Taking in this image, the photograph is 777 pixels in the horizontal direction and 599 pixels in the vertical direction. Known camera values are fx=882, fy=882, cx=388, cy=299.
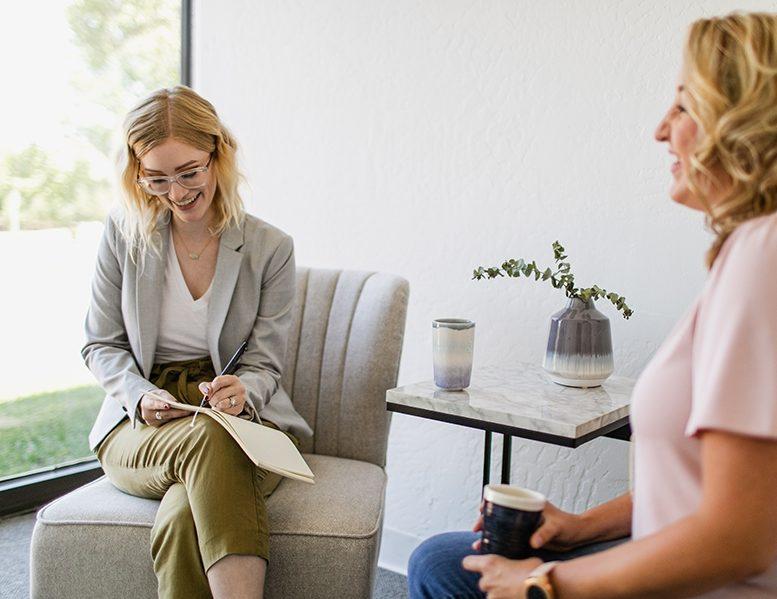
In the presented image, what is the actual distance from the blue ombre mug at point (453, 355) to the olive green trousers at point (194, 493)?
1.23 ft

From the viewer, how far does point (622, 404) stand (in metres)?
1.65

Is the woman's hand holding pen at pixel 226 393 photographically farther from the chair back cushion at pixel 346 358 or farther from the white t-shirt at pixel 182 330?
the chair back cushion at pixel 346 358

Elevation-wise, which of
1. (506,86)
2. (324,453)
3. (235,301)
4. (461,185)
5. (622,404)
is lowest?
(324,453)

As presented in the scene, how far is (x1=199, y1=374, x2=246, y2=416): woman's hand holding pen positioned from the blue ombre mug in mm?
384

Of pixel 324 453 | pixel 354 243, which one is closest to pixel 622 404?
pixel 324 453

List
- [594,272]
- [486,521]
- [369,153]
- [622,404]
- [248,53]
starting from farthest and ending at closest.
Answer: [248,53] → [369,153] → [594,272] → [622,404] → [486,521]

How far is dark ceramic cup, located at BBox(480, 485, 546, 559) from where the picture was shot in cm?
100

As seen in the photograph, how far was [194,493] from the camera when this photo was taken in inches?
57.7

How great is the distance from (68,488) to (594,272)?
5.60 ft

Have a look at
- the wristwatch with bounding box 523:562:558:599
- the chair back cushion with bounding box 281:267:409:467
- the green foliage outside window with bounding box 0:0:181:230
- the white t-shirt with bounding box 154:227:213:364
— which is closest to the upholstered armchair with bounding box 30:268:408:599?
the chair back cushion with bounding box 281:267:409:467

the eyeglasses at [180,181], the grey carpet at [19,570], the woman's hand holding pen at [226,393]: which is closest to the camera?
the woman's hand holding pen at [226,393]

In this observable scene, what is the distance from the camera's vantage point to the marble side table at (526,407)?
151 cm

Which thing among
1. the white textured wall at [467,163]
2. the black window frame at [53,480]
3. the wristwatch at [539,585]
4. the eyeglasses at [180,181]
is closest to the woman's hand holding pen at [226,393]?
the eyeglasses at [180,181]

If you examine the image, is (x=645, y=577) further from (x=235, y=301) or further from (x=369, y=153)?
(x=369, y=153)
